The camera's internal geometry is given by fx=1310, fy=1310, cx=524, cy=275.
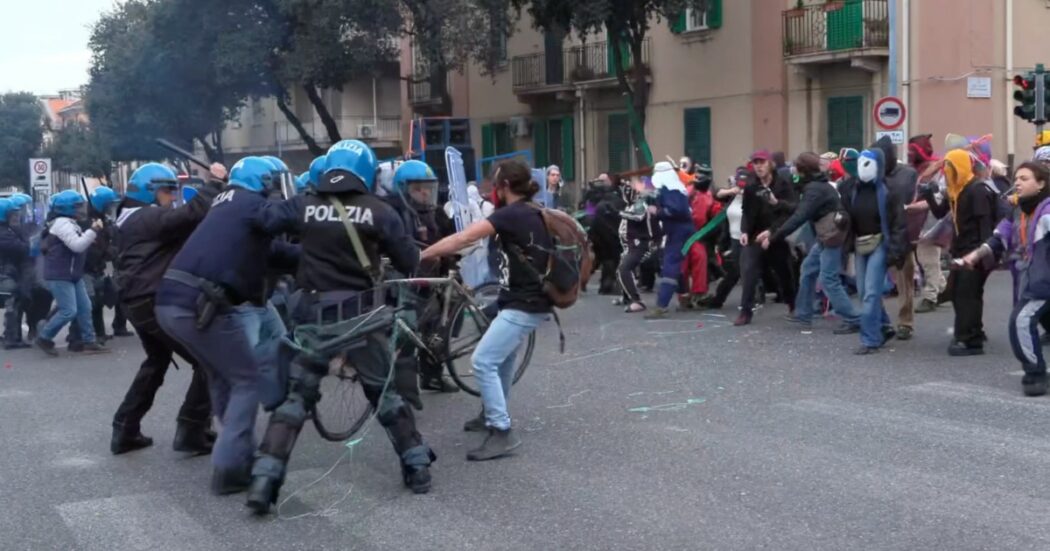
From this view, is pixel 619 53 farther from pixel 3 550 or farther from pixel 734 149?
pixel 3 550

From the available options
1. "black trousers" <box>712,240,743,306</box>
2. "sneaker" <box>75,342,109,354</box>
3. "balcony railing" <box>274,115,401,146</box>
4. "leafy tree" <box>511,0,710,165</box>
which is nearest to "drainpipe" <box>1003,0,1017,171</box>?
"leafy tree" <box>511,0,710,165</box>

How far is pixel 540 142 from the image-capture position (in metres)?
35.8

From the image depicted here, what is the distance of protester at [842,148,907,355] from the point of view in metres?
11.0

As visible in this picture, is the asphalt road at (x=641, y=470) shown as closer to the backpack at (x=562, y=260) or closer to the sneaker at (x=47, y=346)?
the backpack at (x=562, y=260)

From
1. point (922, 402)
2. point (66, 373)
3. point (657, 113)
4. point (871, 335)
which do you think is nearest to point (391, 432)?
point (922, 402)

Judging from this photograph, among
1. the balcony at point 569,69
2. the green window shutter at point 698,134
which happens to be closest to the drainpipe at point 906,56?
the green window shutter at point 698,134

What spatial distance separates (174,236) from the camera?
26.0ft

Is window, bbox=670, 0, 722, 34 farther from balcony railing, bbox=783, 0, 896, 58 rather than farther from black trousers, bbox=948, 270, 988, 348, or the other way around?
black trousers, bbox=948, 270, 988, 348

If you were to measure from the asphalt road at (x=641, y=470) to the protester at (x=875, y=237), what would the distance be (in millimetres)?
282

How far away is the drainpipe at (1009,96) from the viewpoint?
940 inches

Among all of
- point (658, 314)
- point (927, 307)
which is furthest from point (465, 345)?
point (927, 307)

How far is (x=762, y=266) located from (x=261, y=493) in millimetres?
8039

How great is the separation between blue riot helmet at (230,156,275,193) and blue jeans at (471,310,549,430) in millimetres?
1552

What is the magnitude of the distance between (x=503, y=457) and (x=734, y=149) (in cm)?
2160
